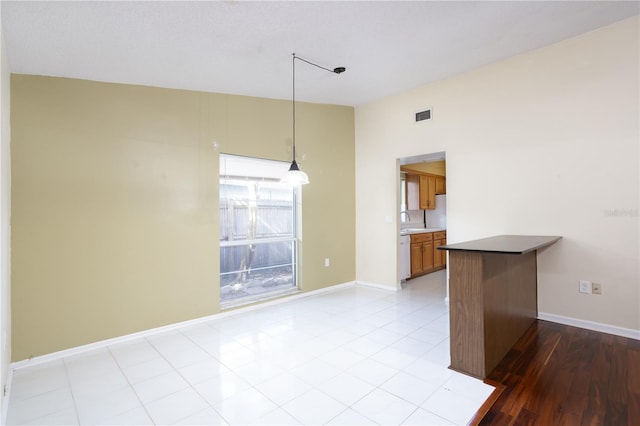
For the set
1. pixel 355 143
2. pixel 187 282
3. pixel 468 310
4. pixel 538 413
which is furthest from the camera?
pixel 355 143

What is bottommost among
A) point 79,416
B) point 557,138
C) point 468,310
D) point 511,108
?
point 79,416

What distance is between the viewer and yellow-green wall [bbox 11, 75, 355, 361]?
2.72m

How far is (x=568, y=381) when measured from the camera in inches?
89.7

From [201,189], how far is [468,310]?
3091mm

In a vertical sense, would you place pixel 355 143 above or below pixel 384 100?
below

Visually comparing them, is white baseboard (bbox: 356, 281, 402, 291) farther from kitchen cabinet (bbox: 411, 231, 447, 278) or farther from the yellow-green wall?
the yellow-green wall

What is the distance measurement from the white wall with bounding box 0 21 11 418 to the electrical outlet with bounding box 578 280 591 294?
16.2ft

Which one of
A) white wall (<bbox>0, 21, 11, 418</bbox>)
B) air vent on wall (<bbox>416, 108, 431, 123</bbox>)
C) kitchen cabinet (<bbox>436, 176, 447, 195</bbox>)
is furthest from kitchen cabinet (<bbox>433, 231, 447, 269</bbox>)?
white wall (<bbox>0, 21, 11, 418</bbox>)

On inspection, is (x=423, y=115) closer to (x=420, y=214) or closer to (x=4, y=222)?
(x=420, y=214)

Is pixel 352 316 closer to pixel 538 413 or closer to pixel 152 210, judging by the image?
pixel 538 413

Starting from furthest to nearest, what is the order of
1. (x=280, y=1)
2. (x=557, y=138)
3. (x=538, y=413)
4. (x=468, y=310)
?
1. (x=557, y=138)
2. (x=468, y=310)
3. (x=280, y=1)
4. (x=538, y=413)

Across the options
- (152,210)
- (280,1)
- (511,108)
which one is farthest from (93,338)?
(511,108)

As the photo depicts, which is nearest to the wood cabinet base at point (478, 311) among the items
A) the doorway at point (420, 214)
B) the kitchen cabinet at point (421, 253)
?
the doorway at point (420, 214)

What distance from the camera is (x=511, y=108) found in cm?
366
